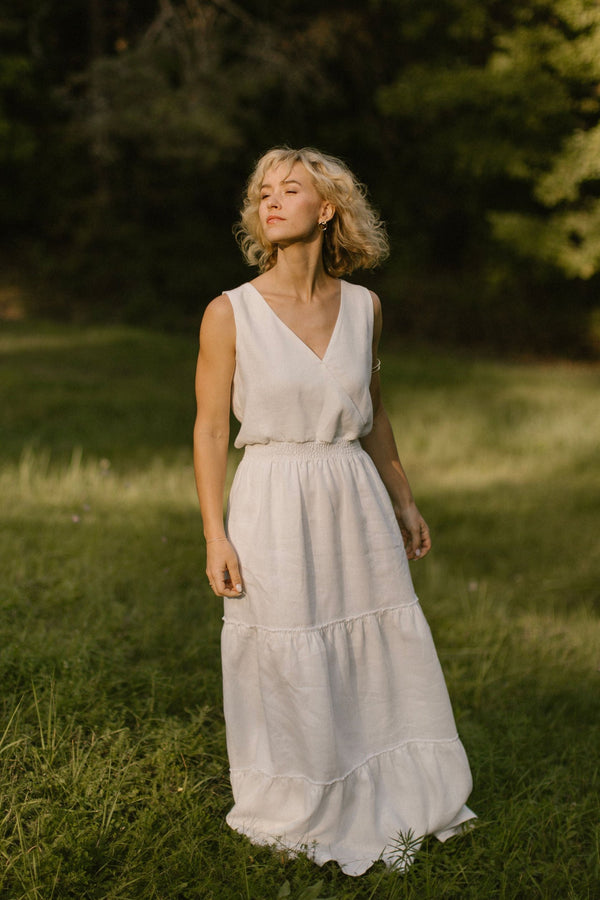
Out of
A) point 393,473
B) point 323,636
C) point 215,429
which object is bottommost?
point 323,636

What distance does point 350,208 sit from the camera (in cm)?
291

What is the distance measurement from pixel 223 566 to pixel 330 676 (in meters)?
0.45

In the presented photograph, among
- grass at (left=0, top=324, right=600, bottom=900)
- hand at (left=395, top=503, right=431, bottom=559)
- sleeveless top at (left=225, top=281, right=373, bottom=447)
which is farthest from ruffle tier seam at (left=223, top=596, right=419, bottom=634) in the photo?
grass at (left=0, top=324, right=600, bottom=900)

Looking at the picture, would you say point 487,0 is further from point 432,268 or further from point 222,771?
point 222,771

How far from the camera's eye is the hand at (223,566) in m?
2.74

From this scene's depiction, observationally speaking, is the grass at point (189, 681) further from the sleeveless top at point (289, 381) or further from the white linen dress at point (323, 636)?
the sleeveless top at point (289, 381)

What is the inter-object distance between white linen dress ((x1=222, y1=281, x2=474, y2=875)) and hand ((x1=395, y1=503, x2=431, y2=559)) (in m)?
0.25

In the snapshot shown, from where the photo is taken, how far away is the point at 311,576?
9.00 ft

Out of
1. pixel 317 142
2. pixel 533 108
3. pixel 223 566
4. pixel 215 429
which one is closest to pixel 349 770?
pixel 223 566

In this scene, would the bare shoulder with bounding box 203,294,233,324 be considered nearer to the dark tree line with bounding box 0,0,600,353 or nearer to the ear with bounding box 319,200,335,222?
the ear with bounding box 319,200,335,222

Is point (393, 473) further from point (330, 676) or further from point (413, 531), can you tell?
point (330, 676)

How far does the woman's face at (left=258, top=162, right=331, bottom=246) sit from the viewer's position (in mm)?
2783

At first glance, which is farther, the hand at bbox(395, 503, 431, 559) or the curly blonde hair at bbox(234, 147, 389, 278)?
the hand at bbox(395, 503, 431, 559)

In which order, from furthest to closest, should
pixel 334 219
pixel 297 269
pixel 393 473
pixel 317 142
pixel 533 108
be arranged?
pixel 317 142 → pixel 533 108 → pixel 393 473 → pixel 334 219 → pixel 297 269
